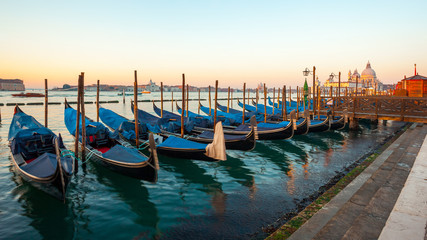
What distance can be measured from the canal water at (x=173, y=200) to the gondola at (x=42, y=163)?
569mm

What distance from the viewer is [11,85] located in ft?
450

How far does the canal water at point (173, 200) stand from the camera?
5.39m

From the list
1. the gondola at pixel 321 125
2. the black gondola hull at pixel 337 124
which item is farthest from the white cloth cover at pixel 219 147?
the black gondola hull at pixel 337 124

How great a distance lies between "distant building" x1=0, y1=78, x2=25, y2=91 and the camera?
5320 inches

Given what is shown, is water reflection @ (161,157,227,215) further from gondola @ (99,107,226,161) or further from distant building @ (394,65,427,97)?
distant building @ (394,65,427,97)

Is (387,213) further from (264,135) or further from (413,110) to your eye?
(413,110)

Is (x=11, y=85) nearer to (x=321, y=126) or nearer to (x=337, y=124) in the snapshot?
(x=321, y=126)

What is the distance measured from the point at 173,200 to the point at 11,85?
566 feet

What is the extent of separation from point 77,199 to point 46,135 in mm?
3408

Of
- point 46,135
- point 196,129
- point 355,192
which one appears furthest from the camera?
point 196,129

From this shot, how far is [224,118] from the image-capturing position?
1844 centimetres

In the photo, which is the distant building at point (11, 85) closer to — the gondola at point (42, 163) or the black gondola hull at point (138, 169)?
the gondola at point (42, 163)

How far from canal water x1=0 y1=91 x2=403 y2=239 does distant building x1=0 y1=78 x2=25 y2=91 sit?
163m

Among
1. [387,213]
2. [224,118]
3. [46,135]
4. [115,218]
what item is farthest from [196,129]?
[387,213]
